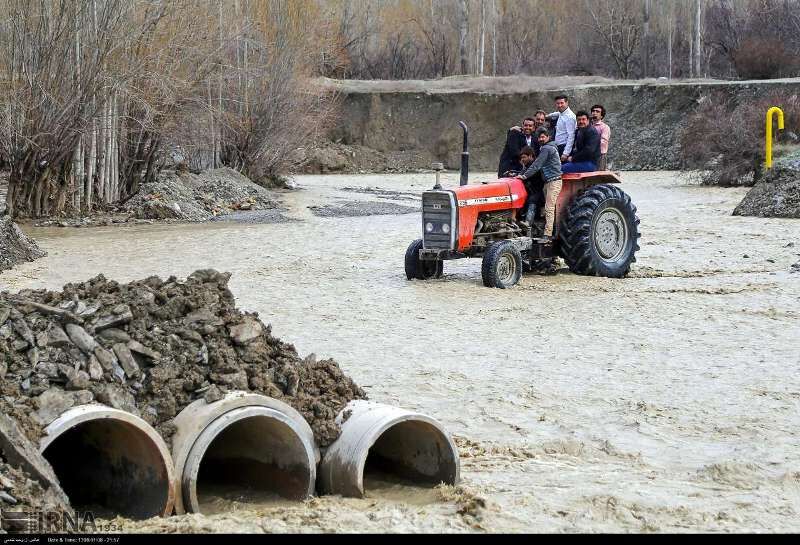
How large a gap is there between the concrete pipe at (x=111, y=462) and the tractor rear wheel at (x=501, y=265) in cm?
712

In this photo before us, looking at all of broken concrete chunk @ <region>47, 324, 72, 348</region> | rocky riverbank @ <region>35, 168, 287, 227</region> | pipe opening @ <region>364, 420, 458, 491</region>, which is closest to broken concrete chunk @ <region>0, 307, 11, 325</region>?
broken concrete chunk @ <region>47, 324, 72, 348</region>

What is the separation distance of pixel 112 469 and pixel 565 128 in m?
8.80

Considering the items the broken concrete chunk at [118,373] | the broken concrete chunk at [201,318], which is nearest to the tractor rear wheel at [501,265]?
the broken concrete chunk at [201,318]

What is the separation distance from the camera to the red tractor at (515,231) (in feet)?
42.9

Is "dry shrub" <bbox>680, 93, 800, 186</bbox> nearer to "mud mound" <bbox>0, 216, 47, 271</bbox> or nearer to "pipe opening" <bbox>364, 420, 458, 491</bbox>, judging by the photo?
"mud mound" <bbox>0, 216, 47, 271</bbox>

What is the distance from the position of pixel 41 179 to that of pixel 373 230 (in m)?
6.27

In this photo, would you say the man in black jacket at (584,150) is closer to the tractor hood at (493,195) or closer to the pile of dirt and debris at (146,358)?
the tractor hood at (493,195)

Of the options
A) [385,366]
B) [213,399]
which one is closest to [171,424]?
[213,399]

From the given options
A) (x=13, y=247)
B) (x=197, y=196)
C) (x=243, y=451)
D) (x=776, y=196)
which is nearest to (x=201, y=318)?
(x=243, y=451)

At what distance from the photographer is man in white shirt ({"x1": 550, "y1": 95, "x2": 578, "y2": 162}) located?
13555 millimetres

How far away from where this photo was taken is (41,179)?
21031 millimetres

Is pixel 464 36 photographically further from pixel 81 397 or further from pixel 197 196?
pixel 81 397

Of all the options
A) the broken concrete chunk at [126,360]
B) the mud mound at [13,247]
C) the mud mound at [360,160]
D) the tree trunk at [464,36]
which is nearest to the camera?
the broken concrete chunk at [126,360]

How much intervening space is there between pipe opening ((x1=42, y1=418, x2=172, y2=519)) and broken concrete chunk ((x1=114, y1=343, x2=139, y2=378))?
0.29 meters
